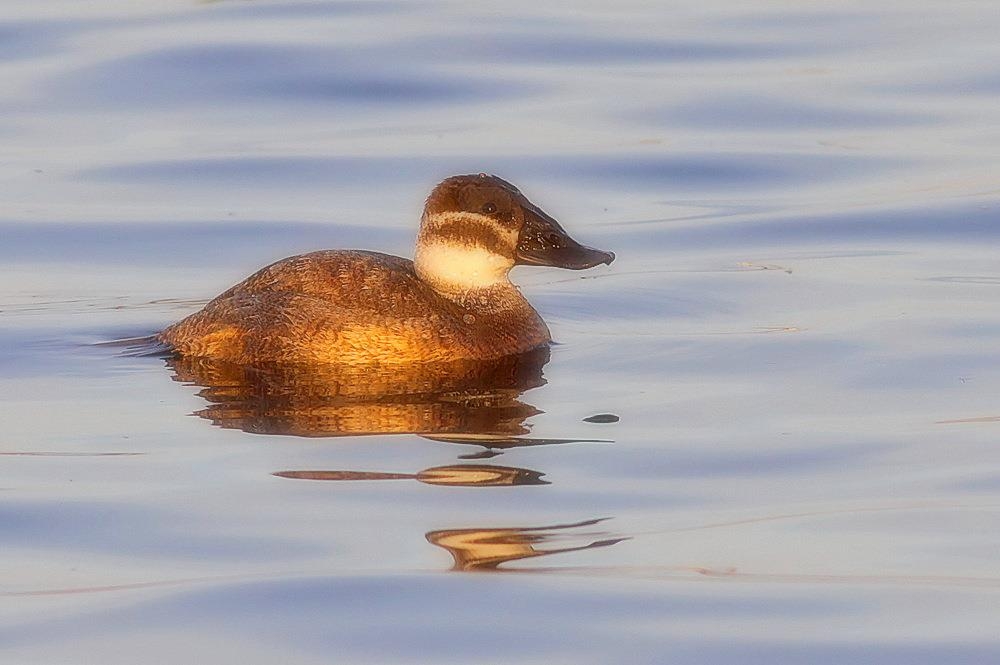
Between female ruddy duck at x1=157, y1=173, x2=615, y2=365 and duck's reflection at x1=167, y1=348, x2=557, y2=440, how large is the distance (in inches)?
3.5

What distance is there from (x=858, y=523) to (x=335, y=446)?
2.14 metres

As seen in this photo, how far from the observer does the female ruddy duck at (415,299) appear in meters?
9.78

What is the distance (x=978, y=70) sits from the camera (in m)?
17.7

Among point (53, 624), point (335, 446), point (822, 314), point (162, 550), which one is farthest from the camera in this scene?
point (822, 314)

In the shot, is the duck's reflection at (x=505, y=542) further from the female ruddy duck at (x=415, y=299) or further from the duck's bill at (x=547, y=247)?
the duck's bill at (x=547, y=247)

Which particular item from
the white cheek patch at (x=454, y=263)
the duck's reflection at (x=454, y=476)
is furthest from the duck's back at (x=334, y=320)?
the duck's reflection at (x=454, y=476)

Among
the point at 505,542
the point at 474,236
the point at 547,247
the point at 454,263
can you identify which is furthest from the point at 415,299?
the point at 505,542

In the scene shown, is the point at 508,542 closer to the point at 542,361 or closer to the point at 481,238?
the point at 542,361

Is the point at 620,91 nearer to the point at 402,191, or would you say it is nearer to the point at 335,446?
the point at 402,191

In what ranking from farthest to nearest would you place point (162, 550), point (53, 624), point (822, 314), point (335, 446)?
1. point (822, 314)
2. point (335, 446)
3. point (162, 550)
4. point (53, 624)

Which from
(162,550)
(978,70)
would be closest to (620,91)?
(978,70)

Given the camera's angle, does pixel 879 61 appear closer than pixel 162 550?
No

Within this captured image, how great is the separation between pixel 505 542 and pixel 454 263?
3652 millimetres

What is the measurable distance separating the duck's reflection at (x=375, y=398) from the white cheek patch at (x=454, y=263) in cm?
50
